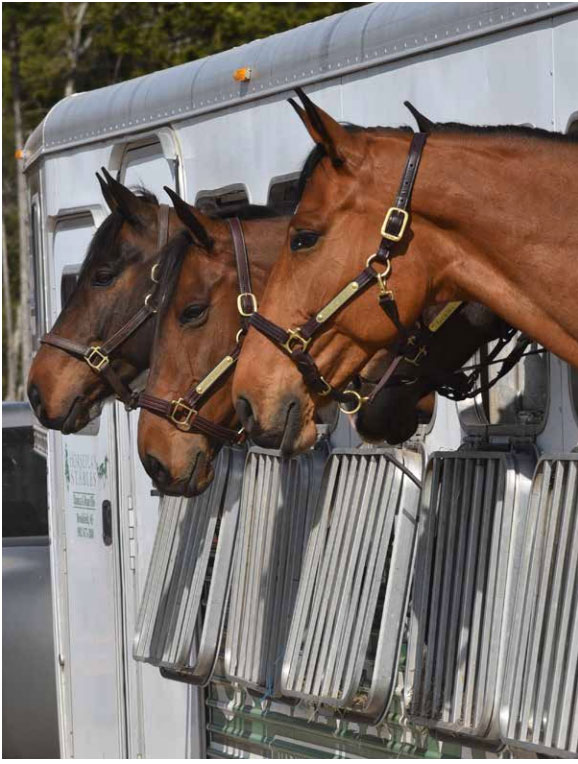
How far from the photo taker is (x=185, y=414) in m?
4.84

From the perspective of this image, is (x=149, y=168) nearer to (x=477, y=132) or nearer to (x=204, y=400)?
(x=204, y=400)

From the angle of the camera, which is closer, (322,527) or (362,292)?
(362,292)

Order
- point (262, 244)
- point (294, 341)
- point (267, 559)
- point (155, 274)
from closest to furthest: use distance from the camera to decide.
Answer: point (294, 341)
point (262, 244)
point (155, 274)
point (267, 559)

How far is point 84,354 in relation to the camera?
224 inches

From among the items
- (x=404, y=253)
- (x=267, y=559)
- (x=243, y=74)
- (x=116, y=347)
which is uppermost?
(x=243, y=74)

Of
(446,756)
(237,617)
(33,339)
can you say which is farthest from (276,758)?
(33,339)

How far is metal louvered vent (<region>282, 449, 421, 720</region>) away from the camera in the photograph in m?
4.73

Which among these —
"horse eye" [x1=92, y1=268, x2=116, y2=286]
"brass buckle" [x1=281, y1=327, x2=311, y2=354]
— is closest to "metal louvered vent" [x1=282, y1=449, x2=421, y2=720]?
"brass buckle" [x1=281, y1=327, x2=311, y2=354]

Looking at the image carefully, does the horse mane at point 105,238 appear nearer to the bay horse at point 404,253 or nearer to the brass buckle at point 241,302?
the brass buckle at point 241,302

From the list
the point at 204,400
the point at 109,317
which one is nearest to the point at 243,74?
the point at 109,317

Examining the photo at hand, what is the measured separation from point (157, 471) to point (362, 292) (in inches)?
54.0

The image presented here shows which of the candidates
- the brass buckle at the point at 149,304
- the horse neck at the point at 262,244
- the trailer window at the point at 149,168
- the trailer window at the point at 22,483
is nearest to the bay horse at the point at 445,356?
the horse neck at the point at 262,244

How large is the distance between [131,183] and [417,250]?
3050 millimetres

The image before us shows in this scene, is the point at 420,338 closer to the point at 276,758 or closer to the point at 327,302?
the point at 327,302
